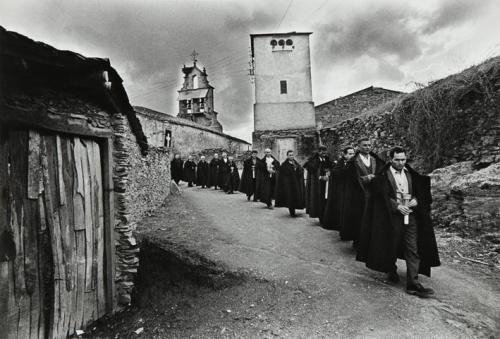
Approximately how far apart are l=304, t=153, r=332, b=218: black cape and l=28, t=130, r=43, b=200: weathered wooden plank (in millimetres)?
Result: 5358

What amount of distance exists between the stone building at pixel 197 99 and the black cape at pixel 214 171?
94.8ft

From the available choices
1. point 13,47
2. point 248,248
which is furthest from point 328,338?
point 13,47

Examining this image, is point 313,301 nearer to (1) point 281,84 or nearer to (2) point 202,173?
(2) point 202,173

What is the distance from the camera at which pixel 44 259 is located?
10.2 feet

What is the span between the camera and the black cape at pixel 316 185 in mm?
6913

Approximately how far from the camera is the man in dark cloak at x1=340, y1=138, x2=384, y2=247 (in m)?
4.93

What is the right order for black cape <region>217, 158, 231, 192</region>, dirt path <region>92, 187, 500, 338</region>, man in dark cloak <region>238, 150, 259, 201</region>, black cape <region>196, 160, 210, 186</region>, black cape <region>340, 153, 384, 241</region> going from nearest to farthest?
dirt path <region>92, 187, 500, 338</region> < black cape <region>340, 153, 384, 241</region> < man in dark cloak <region>238, 150, 259, 201</region> < black cape <region>217, 158, 231, 192</region> < black cape <region>196, 160, 210, 186</region>

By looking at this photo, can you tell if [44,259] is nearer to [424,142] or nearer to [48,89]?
[48,89]

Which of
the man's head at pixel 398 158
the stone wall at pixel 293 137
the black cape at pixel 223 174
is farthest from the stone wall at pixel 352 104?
the man's head at pixel 398 158

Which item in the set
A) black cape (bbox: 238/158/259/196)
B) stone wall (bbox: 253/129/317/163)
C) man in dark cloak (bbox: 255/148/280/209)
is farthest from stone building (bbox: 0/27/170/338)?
stone wall (bbox: 253/129/317/163)

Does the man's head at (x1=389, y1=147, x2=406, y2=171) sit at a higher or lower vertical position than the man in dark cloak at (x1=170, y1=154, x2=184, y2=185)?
lower

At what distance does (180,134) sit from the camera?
29750mm

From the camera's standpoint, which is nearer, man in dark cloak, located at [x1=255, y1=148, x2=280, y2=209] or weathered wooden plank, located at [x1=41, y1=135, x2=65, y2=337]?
weathered wooden plank, located at [x1=41, y1=135, x2=65, y2=337]

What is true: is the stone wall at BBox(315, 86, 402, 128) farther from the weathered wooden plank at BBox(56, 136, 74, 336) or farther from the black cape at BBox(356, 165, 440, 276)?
the weathered wooden plank at BBox(56, 136, 74, 336)
